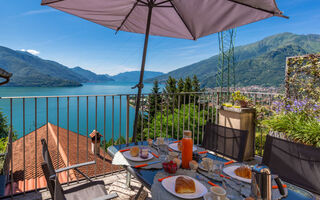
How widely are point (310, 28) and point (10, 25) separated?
76.5 m

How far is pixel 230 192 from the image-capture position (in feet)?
3.34

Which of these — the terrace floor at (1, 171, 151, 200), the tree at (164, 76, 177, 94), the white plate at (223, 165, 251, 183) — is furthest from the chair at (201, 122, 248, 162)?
the tree at (164, 76, 177, 94)

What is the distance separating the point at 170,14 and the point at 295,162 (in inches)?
94.0

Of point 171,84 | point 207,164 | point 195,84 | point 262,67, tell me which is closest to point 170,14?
point 207,164

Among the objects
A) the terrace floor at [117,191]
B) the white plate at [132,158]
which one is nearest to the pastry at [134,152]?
the white plate at [132,158]

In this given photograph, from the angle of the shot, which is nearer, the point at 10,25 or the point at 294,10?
the point at 294,10

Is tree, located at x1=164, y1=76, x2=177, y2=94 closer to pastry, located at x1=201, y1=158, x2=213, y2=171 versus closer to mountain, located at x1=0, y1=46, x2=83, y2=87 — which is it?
mountain, located at x1=0, y1=46, x2=83, y2=87

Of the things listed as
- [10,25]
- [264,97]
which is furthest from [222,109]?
[10,25]

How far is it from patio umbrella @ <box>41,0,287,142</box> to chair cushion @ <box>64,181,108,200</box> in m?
0.94

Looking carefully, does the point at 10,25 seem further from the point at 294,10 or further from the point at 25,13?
the point at 294,10

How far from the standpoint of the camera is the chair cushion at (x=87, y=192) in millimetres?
1534

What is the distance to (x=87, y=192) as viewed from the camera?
5.24ft

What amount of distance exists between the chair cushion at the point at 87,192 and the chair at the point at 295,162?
1.49 m

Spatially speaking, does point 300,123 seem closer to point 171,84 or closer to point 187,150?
point 187,150
